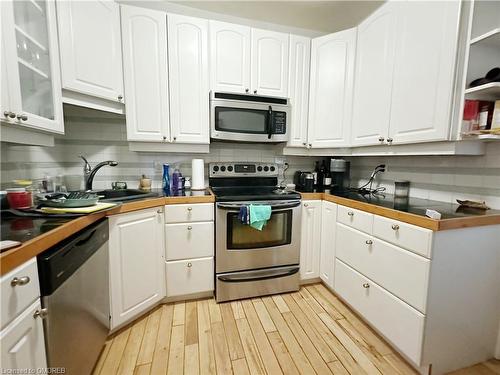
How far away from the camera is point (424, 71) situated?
56.7 inches

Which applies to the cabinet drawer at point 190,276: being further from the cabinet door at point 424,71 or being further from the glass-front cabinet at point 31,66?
the cabinet door at point 424,71

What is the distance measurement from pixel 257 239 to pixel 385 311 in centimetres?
101

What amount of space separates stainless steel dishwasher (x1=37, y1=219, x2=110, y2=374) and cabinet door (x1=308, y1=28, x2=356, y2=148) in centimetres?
196

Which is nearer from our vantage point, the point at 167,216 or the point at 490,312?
the point at 490,312

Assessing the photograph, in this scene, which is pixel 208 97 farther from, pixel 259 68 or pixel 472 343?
pixel 472 343

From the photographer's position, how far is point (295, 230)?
2031mm

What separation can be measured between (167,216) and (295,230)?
3.60ft

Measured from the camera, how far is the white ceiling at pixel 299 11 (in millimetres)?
2049

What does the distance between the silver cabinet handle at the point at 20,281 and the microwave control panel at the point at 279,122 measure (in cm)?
190

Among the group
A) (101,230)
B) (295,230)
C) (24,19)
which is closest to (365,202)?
(295,230)

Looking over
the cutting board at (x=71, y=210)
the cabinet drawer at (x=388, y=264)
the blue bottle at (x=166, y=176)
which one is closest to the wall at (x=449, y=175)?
the cabinet drawer at (x=388, y=264)

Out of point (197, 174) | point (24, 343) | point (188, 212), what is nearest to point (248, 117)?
point (197, 174)

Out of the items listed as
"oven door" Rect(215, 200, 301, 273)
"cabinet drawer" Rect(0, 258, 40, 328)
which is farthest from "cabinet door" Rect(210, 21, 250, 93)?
"cabinet drawer" Rect(0, 258, 40, 328)

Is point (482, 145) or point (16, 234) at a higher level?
point (482, 145)
